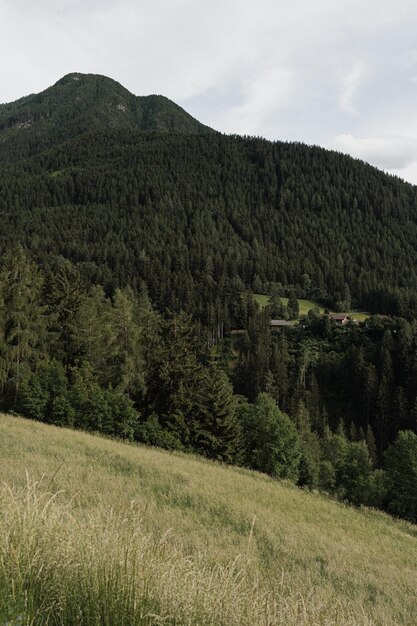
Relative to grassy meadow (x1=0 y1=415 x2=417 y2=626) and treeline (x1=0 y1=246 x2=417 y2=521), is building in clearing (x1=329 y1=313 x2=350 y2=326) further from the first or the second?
grassy meadow (x1=0 y1=415 x2=417 y2=626)

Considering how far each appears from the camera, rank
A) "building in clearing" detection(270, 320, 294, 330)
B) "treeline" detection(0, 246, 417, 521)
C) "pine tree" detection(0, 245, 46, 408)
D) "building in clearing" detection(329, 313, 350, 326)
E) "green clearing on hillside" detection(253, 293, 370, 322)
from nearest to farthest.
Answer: "treeline" detection(0, 246, 417, 521) → "pine tree" detection(0, 245, 46, 408) → "building in clearing" detection(329, 313, 350, 326) → "building in clearing" detection(270, 320, 294, 330) → "green clearing on hillside" detection(253, 293, 370, 322)

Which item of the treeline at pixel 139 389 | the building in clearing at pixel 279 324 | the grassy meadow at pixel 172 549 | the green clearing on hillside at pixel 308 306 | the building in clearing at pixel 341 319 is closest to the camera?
the grassy meadow at pixel 172 549

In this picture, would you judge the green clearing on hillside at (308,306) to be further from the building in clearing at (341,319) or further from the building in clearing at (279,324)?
the building in clearing at (279,324)

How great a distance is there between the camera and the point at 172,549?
452cm

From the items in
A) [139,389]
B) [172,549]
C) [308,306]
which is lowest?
[139,389]

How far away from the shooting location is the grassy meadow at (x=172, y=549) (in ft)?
10.5

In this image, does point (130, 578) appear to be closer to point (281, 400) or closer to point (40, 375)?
point (40, 375)

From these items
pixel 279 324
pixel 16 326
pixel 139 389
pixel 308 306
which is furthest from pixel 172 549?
pixel 308 306

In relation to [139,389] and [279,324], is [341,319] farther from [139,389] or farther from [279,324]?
[139,389]

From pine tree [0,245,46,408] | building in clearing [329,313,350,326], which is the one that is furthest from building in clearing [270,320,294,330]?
pine tree [0,245,46,408]

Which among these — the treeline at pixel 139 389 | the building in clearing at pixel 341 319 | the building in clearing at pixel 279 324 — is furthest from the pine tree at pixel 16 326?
the building in clearing at pixel 341 319

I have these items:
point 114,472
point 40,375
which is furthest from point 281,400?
point 114,472

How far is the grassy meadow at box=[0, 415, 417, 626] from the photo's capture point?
319cm

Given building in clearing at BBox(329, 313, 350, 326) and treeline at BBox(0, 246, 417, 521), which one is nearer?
treeline at BBox(0, 246, 417, 521)
